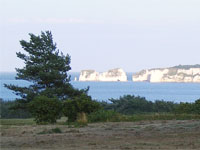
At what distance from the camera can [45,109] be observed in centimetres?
2370

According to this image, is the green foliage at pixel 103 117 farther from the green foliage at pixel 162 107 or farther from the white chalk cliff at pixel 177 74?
the white chalk cliff at pixel 177 74

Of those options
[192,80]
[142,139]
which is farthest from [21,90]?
[192,80]

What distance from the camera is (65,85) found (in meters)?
35.1

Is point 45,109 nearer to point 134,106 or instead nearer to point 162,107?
point 134,106

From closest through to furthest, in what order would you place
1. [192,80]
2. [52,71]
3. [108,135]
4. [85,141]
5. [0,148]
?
1. [0,148]
2. [85,141]
3. [108,135]
4. [52,71]
5. [192,80]

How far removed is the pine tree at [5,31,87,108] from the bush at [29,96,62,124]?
32.2 feet

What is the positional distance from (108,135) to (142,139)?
1.60m

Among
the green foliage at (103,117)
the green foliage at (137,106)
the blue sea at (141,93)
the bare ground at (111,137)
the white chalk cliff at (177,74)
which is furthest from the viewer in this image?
the white chalk cliff at (177,74)

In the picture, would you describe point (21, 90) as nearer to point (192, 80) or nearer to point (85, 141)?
point (85, 141)

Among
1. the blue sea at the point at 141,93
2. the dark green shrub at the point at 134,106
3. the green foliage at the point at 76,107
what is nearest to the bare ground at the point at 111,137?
the green foliage at the point at 76,107

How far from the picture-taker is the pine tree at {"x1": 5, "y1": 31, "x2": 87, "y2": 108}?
34469 millimetres

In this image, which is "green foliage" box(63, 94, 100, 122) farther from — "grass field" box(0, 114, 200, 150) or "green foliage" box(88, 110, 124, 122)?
"grass field" box(0, 114, 200, 150)

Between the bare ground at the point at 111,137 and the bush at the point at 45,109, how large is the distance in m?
3.06

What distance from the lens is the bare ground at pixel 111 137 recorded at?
14.5m
